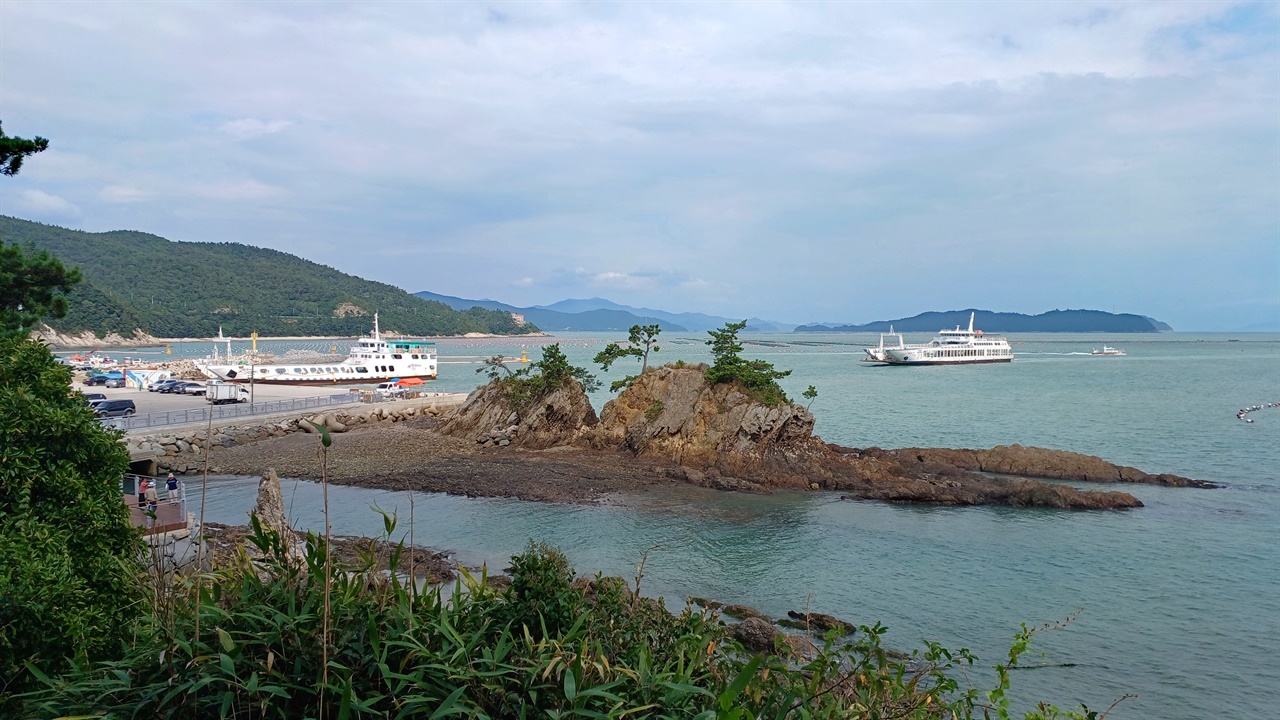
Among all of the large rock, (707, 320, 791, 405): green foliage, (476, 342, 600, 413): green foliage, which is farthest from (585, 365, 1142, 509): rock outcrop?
(476, 342, 600, 413): green foliage

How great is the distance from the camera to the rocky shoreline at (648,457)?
22984 mm

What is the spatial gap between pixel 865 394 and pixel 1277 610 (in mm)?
41636

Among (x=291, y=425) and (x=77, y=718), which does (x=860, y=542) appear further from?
(x=291, y=425)

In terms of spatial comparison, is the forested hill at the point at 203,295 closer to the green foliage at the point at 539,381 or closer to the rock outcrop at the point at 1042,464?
Answer: the green foliage at the point at 539,381

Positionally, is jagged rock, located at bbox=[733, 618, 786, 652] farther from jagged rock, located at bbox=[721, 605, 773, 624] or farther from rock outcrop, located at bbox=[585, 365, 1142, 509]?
rock outcrop, located at bbox=[585, 365, 1142, 509]

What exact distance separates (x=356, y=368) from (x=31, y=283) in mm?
46040

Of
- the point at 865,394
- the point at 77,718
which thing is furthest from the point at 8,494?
the point at 865,394

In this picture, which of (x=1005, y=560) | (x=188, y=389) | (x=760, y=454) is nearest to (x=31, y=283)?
(x=760, y=454)

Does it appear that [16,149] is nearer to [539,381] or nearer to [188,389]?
[539,381]

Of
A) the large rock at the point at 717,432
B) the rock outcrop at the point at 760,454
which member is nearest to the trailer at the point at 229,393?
the rock outcrop at the point at 760,454

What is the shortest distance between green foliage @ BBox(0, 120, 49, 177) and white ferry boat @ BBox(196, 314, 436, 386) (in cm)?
4437

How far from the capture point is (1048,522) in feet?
65.7

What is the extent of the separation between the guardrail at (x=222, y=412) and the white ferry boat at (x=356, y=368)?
15.4 metres

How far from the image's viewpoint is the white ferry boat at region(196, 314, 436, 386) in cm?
5516
